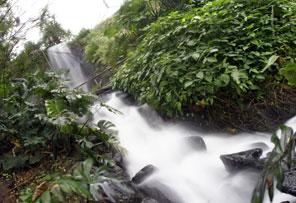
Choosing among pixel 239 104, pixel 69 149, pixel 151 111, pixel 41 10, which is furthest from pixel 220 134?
pixel 41 10

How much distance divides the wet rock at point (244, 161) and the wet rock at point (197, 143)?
0.65m

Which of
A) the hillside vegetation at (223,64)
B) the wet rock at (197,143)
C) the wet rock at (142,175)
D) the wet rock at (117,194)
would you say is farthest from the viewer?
the hillside vegetation at (223,64)

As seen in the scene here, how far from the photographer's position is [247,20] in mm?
5004

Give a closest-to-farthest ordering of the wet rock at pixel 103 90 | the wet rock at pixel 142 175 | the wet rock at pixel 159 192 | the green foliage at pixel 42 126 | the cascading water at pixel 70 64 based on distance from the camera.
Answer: the wet rock at pixel 159 192, the wet rock at pixel 142 175, the green foliage at pixel 42 126, the wet rock at pixel 103 90, the cascading water at pixel 70 64

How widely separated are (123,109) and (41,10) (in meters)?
2.07

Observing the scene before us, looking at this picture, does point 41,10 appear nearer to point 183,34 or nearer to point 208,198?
point 183,34

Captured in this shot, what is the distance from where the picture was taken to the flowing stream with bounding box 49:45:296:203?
10.4 ft

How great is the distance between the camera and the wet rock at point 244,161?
125 inches

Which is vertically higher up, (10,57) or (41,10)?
(41,10)

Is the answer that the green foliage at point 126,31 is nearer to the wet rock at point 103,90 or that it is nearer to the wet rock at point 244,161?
the wet rock at point 103,90

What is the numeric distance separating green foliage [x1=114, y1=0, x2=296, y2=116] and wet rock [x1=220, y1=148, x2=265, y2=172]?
1155 mm

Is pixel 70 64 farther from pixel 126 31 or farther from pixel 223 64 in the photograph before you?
pixel 223 64

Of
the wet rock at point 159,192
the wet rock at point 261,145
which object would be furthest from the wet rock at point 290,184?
the wet rock at point 261,145

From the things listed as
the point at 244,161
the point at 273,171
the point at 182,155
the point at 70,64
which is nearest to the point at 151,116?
the point at 182,155
